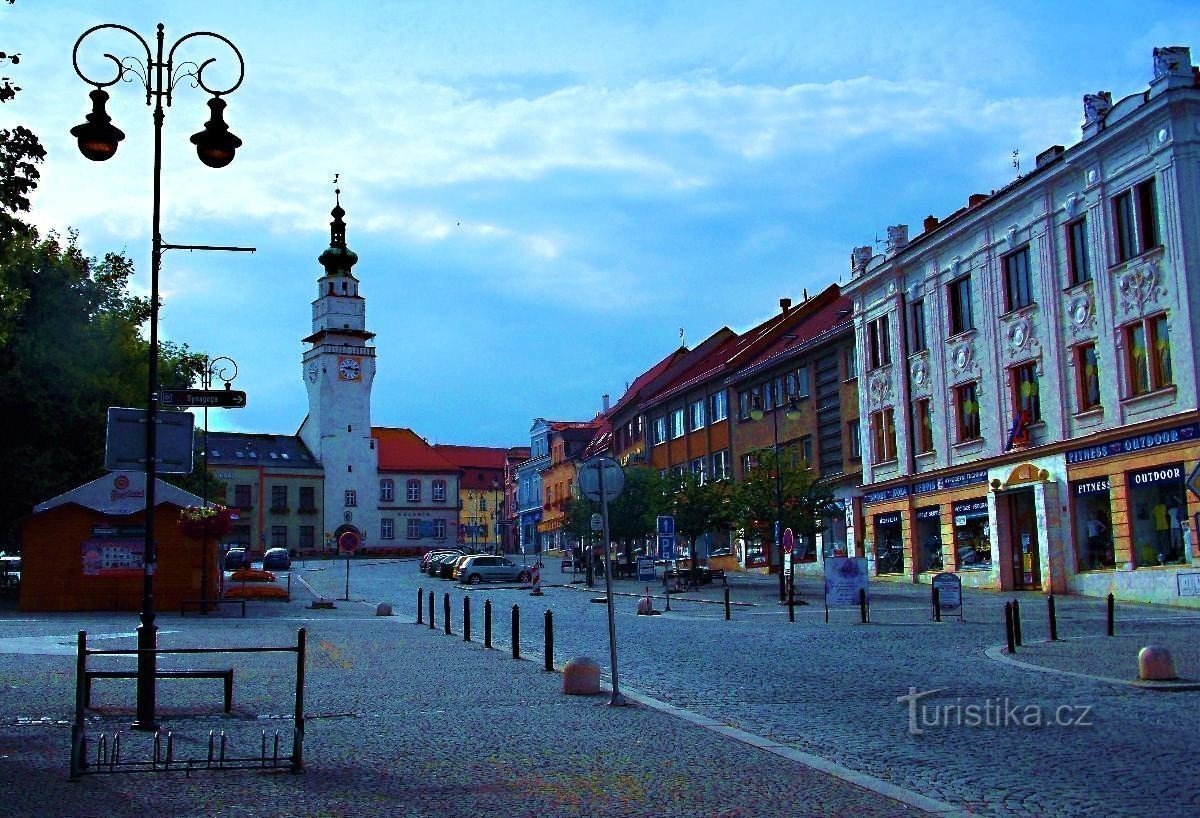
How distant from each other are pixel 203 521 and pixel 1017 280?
78.8 ft

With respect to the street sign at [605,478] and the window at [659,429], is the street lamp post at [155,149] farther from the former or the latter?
the window at [659,429]

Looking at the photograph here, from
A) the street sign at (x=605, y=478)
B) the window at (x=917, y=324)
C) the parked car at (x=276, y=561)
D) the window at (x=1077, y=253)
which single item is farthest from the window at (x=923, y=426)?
the parked car at (x=276, y=561)

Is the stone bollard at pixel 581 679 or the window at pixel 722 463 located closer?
the stone bollard at pixel 581 679

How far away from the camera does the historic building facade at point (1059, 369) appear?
31.1m

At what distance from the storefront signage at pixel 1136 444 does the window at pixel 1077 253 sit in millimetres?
4559

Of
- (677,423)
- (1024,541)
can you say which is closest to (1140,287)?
(1024,541)

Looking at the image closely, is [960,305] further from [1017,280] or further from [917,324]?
[1017,280]

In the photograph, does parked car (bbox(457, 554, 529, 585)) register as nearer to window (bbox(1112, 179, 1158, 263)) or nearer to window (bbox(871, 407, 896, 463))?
window (bbox(871, 407, 896, 463))

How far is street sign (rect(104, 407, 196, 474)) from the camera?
1266 cm

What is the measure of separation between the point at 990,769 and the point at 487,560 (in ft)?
174

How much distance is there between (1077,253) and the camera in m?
35.0

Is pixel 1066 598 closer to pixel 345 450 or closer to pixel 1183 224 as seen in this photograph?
pixel 1183 224

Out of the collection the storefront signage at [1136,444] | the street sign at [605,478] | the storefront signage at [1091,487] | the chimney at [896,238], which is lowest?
the street sign at [605,478]

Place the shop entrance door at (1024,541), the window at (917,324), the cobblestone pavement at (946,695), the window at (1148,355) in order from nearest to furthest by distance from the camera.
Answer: the cobblestone pavement at (946,695)
the window at (1148,355)
the shop entrance door at (1024,541)
the window at (917,324)
